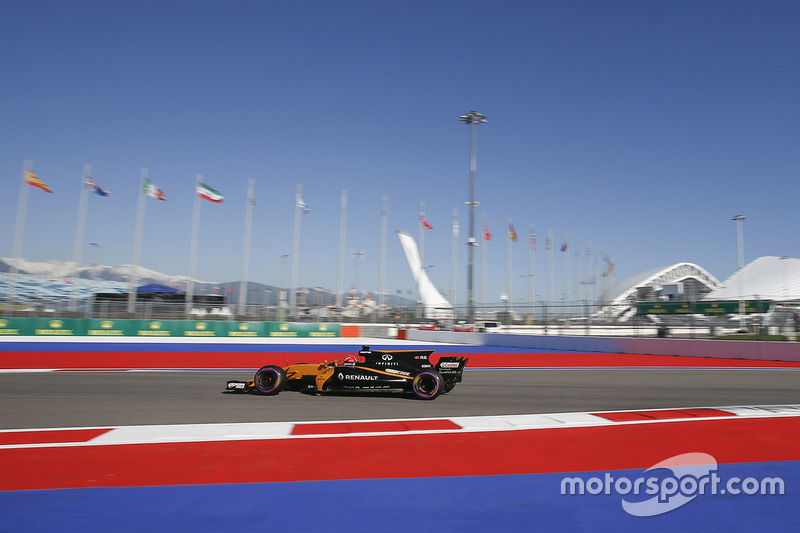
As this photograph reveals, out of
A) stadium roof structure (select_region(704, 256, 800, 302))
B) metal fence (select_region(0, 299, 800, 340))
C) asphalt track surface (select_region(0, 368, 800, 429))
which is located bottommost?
asphalt track surface (select_region(0, 368, 800, 429))

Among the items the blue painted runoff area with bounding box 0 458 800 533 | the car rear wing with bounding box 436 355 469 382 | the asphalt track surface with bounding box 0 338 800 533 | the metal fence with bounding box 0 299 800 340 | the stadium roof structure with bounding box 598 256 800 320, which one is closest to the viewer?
the blue painted runoff area with bounding box 0 458 800 533

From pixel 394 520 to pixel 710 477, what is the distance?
3.02m

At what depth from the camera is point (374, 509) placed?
3961mm

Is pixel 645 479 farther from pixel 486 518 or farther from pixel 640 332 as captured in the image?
pixel 640 332

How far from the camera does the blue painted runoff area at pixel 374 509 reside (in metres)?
3.65

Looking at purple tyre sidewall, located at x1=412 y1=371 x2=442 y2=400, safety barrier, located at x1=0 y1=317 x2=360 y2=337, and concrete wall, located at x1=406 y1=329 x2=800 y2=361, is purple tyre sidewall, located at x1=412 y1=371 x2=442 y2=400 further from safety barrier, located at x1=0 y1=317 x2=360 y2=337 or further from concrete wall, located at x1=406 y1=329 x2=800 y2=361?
safety barrier, located at x1=0 y1=317 x2=360 y2=337

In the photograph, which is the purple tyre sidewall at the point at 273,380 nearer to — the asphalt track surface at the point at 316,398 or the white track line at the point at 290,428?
the asphalt track surface at the point at 316,398

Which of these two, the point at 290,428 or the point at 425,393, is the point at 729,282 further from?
the point at 290,428

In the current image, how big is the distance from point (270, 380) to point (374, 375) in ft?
6.35

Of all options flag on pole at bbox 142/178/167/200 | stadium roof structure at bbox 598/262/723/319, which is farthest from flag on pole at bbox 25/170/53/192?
stadium roof structure at bbox 598/262/723/319

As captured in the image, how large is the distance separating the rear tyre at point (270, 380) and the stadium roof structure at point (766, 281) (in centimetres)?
7336

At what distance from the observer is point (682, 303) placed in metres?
23.3

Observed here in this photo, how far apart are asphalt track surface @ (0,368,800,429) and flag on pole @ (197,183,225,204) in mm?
21693

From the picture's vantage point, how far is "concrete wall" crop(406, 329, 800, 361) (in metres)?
18.5
